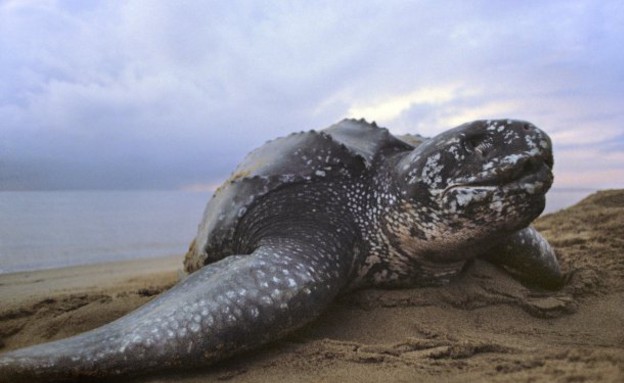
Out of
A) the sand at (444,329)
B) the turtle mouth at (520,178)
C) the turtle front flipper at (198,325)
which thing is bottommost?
the sand at (444,329)

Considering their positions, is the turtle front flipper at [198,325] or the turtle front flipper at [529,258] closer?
the turtle front flipper at [198,325]

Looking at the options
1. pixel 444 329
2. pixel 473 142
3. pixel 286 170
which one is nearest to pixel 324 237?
pixel 286 170

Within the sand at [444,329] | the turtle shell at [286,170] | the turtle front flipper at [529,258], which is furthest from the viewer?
the turtle front flipper at [529,258]

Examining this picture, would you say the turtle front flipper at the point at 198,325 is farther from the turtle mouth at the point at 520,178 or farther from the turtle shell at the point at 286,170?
the turtle mouth at the point at 520,178

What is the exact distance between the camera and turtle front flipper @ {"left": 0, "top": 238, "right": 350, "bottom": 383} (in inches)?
55.0

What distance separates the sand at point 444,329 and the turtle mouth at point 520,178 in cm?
61

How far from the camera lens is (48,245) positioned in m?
6.29

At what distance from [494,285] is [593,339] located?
63 centimetres

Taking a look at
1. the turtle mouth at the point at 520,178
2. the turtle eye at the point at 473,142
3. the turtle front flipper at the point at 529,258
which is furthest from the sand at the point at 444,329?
the turtle eye at the point at 473,142

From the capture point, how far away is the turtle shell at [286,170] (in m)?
2.18

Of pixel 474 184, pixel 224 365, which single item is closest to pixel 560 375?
pixel 474 184

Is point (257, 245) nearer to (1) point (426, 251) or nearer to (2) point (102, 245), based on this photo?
(1) point (426, 251)

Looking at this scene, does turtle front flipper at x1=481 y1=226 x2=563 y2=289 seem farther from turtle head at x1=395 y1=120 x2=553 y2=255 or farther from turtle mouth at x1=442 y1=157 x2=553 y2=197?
turtle mouth at x1=442 y1=157 x2=553 y2=197

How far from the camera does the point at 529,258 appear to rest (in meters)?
2.46
